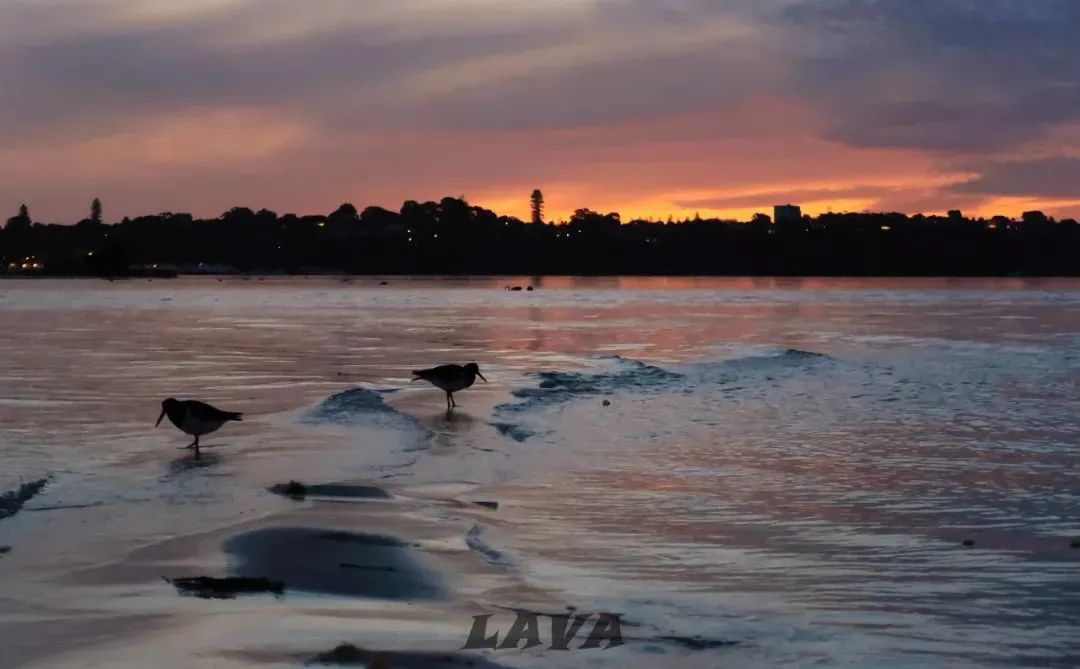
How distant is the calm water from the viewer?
5.98m

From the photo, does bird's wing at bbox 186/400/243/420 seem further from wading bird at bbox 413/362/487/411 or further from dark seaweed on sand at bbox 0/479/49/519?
wading bird at bbox 413/362/487/411

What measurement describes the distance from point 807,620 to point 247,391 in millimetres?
12268

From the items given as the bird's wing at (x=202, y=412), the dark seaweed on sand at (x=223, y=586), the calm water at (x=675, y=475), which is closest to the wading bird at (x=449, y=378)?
the calm water at (x=675, y=475)

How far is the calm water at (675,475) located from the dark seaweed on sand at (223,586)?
62cm

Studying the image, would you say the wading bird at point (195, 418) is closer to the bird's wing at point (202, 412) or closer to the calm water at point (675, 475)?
the bird's wing at point (202, 412)

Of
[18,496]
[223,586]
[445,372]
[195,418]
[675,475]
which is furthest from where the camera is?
[445,372]

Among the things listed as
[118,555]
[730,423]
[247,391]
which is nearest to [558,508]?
[118,555]

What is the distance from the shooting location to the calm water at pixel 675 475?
235 inches

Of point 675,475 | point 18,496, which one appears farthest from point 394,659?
point 675,475

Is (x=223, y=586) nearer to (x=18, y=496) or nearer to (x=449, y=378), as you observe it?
(x=18, y=496)

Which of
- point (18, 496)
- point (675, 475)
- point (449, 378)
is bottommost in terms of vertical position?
point (675, 475)

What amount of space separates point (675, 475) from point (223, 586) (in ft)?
16.0

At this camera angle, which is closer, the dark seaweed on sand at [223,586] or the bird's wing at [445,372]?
the dark seaweed on sand at [223,586]

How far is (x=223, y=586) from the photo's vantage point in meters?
6.36
